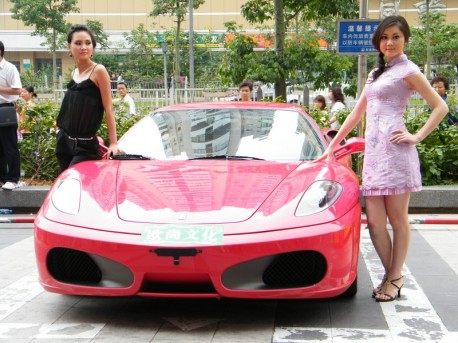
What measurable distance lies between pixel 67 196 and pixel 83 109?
1228 millimetres

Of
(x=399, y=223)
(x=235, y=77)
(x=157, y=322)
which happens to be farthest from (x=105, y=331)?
(x=235, y=77)

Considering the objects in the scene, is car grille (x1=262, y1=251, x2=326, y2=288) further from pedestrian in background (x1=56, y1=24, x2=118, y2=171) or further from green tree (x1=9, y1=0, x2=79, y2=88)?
green tree (x1=9, y1=0, x2=79, y2=88)

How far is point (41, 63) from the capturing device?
59719 mm

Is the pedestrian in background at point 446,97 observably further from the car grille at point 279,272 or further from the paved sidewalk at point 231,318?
the car grille at point 279,272

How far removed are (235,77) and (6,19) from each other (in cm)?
5054

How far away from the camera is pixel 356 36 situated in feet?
31.0

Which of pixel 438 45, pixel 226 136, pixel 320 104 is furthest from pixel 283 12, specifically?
pixel 438 45

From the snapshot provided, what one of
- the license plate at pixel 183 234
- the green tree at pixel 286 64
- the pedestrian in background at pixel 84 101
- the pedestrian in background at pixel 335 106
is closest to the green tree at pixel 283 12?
the green tree at pixel 286 64

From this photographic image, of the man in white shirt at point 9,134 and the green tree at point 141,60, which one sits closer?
the man in white shirt at point 9,134

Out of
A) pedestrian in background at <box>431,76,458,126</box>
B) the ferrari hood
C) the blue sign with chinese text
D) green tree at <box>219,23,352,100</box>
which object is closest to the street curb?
pedestrian in background at <box>431,76,458,126</box>

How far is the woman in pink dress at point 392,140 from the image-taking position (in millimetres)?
4199

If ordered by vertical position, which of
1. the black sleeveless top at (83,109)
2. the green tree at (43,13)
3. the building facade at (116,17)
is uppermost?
the building facade at (116,17)

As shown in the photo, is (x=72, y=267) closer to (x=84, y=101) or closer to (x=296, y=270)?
(x=296, y=270)

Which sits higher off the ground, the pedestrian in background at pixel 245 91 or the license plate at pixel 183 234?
the pedestrian in background at pixel 245 91
